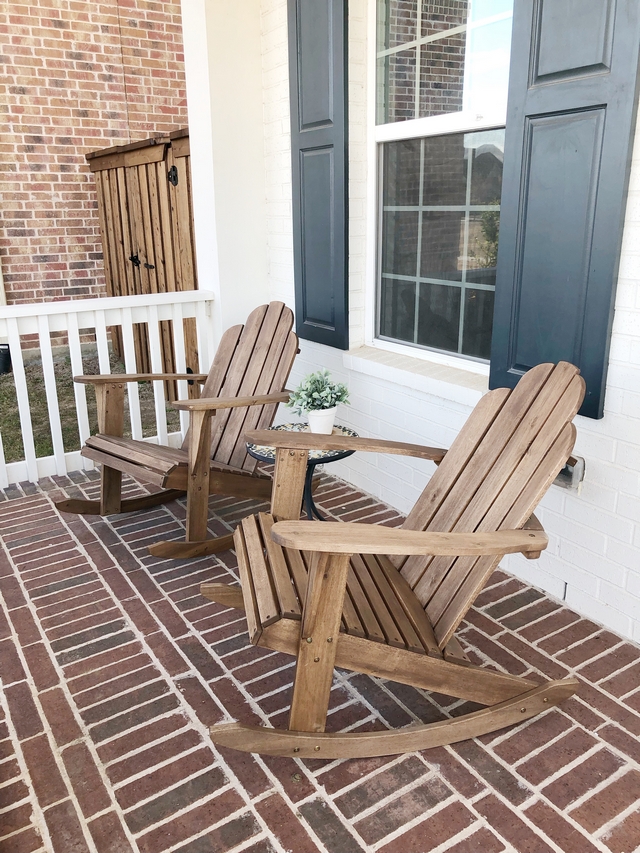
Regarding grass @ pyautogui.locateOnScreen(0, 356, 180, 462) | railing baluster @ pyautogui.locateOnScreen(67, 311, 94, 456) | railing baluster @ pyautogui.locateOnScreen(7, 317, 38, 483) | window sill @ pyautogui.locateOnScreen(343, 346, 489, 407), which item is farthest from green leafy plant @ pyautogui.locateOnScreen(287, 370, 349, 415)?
grass @ pyautogui.locateOnScreen(0, 356, 180, 462)

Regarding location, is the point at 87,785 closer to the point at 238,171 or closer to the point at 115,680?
the point at 115,680

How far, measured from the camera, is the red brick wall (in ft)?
18.8

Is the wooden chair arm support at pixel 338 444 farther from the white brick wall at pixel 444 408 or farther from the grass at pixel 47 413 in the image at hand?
the grass at pixel 47 413

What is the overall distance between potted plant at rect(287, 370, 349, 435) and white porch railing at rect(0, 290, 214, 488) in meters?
1.25

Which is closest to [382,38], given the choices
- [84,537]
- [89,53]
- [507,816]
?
[84,537]

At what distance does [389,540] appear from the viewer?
155cm

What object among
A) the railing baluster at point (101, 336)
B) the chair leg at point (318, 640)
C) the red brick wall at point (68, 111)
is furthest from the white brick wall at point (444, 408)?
the red brick wall at point (68, 111)

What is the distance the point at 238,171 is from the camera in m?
3.76

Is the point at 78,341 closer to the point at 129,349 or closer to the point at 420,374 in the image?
the point at 129,349

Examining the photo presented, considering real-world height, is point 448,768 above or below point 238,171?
below

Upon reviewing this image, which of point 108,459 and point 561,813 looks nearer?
point 561,813

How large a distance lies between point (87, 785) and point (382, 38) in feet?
10.0

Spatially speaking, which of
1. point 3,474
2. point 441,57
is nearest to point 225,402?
point 3,474

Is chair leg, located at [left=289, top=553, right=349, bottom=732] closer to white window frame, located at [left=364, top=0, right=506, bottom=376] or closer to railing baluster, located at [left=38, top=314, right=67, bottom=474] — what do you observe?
white window frame, located at [left=364, top=0, right=506, bottom=376]
